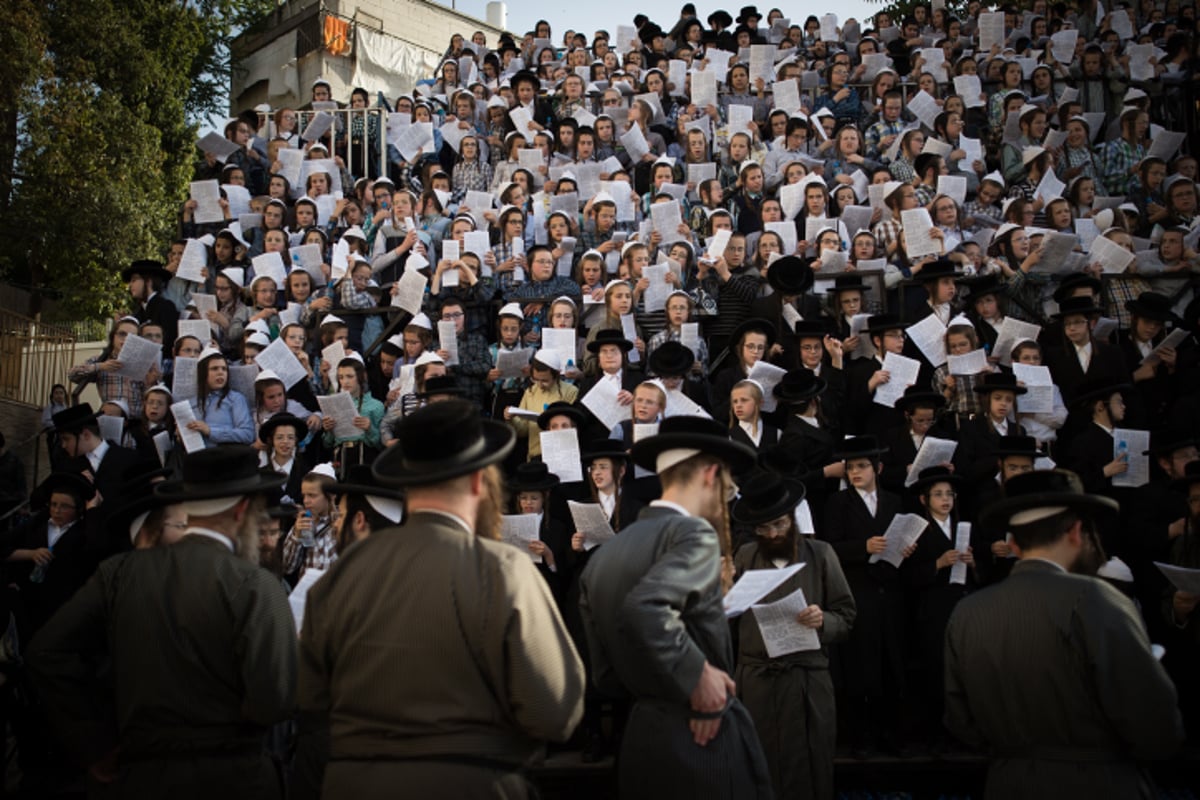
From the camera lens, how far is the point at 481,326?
955 centimetres

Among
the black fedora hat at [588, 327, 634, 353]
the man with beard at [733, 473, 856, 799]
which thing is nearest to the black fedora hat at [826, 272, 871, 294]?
the black fedora hat at [588, 327, 634, 353]

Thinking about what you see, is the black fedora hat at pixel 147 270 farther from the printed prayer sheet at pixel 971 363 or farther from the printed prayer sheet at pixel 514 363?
the printed prayer sheet at pixel 971 363

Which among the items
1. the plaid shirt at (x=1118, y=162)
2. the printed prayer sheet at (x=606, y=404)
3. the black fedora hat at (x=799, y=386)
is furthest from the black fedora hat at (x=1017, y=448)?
the plaid shirt at (x=1118, y=162)

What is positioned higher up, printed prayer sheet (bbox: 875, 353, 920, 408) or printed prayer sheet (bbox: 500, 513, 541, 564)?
printed prayer sheet (bbox: 875, 353, 920, 408)

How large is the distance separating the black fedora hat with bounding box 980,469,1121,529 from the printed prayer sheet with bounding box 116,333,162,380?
7637 millimetres

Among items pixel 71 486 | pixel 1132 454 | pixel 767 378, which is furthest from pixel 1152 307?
pixel 71 486

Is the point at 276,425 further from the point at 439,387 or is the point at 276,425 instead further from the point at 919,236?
the point at 919,236

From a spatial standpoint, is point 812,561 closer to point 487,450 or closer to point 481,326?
point 487,450

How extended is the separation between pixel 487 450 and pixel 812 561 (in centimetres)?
280

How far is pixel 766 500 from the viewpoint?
5.08m

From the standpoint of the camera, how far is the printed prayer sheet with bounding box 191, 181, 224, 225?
462 inches

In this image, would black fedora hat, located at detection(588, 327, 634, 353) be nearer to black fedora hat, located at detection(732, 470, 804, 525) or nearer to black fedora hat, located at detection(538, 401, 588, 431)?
black fedora hat, located at detection(538, 401, 588, 431)

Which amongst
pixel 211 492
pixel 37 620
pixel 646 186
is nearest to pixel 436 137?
pixel 646 186

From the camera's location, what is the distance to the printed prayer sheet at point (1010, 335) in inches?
317
